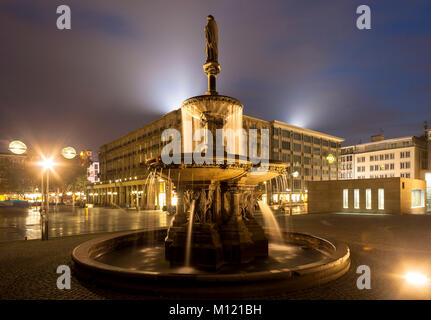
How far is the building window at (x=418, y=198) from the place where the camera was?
3182 centimetres

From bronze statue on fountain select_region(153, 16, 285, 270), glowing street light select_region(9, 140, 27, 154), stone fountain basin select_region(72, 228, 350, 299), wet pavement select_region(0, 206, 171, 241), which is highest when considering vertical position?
glowing street light select_region(9, 140, 27, 154)

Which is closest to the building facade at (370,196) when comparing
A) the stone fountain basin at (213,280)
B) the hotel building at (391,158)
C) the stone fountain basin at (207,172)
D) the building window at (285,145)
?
the stone fountain basin at (207,172)

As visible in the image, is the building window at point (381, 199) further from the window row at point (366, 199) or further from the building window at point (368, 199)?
the building window at point (368, 199)

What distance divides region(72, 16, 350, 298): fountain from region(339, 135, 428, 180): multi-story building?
85098 millimetres

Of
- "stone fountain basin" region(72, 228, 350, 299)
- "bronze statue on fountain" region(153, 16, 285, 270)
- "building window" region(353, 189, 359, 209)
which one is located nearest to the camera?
"stone fountain basin" region(72, 228, 350, 299)

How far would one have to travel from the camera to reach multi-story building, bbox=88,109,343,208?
181 ft

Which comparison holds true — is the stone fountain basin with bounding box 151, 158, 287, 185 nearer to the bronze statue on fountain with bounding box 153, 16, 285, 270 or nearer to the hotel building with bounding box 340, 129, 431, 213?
the bronze statue on fountain with bounding box 153, 16, 285, 270

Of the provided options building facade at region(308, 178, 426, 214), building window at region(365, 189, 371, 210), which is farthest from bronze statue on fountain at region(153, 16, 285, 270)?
building window at region(365, 189, 371, 210)

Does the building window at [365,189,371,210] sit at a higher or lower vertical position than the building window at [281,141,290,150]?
lower

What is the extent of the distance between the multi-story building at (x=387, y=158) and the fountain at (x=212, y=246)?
85.1 m
